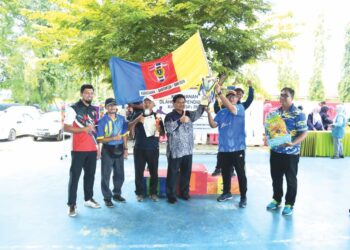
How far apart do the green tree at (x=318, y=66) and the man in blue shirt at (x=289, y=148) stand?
1314 inches

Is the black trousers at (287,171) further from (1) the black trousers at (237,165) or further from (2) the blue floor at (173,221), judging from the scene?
(1) the black trousers at (237,165)

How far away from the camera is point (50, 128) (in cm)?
1370

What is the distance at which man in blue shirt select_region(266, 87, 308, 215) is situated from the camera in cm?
459

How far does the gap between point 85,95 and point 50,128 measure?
395 inches

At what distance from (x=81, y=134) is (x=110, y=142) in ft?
1.94

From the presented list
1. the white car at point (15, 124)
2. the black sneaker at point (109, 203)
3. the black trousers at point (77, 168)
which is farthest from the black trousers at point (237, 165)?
the white car at point (15, 124)

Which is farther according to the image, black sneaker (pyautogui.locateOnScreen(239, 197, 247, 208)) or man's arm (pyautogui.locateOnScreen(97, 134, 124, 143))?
black sneaker (pyautogui.locateOnScreen(239, 197, 247, 208))

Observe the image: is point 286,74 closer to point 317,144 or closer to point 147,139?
point 317,144

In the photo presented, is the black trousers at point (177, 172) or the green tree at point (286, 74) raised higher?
the green tree at point (286, 74)

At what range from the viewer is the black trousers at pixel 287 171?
185 inches

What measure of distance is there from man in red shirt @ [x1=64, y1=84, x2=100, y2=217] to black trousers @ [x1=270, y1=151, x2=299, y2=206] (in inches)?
107

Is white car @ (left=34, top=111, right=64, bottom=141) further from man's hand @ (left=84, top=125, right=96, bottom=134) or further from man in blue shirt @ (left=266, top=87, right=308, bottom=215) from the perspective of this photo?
man in blue shirt @ (left=266, top=87, right=308, bottom=215)

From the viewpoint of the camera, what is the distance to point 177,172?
5359 mm

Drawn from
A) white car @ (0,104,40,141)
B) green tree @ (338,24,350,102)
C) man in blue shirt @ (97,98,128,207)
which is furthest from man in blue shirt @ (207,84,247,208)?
green tree @ (338,24,350,102)
